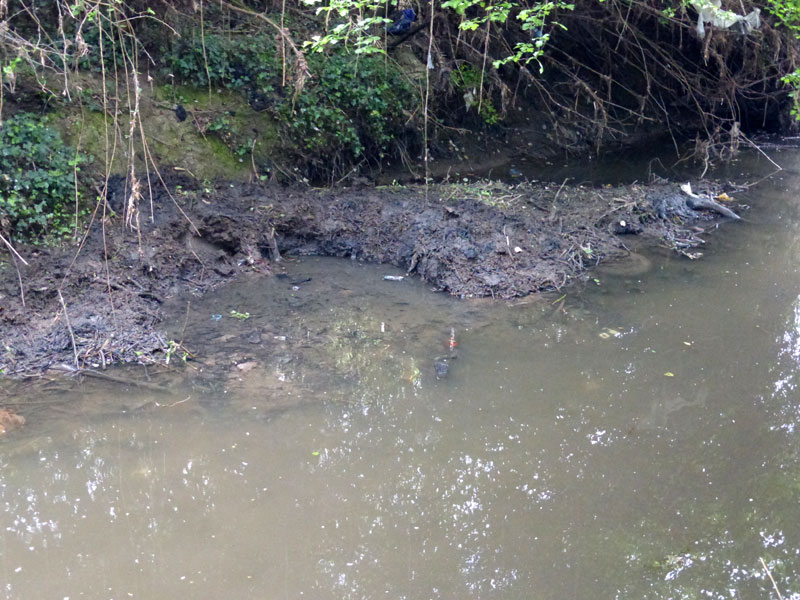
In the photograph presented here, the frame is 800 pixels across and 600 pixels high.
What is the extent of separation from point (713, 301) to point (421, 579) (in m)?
3.57

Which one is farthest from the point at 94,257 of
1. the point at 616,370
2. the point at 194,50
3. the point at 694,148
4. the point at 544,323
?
the point at 694,148

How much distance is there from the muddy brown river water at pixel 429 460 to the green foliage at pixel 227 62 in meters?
2.27

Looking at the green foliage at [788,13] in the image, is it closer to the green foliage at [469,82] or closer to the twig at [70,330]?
the green foliage at [469,82]

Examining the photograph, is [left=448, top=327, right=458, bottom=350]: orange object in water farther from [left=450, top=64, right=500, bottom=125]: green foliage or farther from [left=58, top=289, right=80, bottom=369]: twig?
[left=450, top=64, right=500, bottom=125]: green foliage

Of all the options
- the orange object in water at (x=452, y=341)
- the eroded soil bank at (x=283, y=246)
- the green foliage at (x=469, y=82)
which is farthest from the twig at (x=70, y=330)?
the green foliage at (x=469, y=82)

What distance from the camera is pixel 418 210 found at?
253 inches

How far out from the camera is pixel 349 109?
273 inches

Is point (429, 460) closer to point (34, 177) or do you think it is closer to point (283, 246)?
point (283, 246)

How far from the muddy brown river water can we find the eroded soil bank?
0.32 metres

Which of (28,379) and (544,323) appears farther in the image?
(544,323)

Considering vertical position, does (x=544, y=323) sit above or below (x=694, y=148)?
below

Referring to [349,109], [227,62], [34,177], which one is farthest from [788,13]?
[34,177]

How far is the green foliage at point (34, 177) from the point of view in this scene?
5.00 m

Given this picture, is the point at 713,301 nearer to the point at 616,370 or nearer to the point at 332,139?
the point at 616,370
